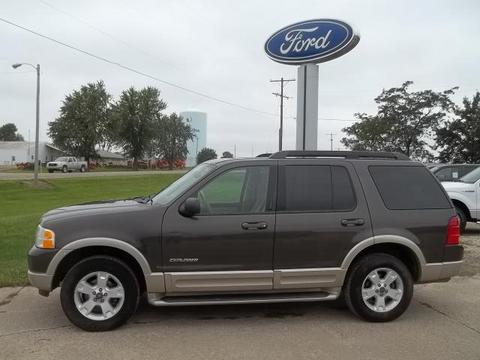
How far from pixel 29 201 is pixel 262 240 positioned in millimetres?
22563

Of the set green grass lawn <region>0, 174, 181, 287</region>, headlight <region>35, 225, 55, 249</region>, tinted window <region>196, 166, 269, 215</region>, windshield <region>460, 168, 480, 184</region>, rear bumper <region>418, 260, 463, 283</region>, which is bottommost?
green grass lawn <region>0, 174, 181, 287</region>

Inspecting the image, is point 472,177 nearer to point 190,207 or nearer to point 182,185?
point 182,185

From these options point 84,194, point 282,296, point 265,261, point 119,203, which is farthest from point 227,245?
point 84,194

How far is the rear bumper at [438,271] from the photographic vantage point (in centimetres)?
589

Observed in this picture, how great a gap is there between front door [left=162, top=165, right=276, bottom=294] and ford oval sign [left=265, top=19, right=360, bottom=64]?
7783 mm

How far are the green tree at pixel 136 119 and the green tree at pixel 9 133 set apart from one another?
264ft

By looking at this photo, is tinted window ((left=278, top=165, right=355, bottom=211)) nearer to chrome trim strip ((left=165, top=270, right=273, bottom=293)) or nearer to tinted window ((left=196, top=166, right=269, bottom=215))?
tinted window ((left=196, top=166, right=269, bottom=215))

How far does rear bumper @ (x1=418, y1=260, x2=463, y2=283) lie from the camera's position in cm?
589

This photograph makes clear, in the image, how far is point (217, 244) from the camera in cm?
542

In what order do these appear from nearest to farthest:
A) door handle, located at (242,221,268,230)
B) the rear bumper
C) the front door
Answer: the front door → door handle, located at (242,221,268,230) → the rear bumper

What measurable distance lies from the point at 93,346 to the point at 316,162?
9.68 feet

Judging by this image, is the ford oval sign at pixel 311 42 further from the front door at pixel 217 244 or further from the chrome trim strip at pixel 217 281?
the chrome trim strip at pixel 217 281

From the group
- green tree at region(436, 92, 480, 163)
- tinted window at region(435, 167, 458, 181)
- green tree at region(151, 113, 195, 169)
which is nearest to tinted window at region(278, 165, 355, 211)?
tinted window at region(435, 167, 458, 181)

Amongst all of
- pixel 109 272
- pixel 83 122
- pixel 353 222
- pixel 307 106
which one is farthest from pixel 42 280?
pixel 83 122
